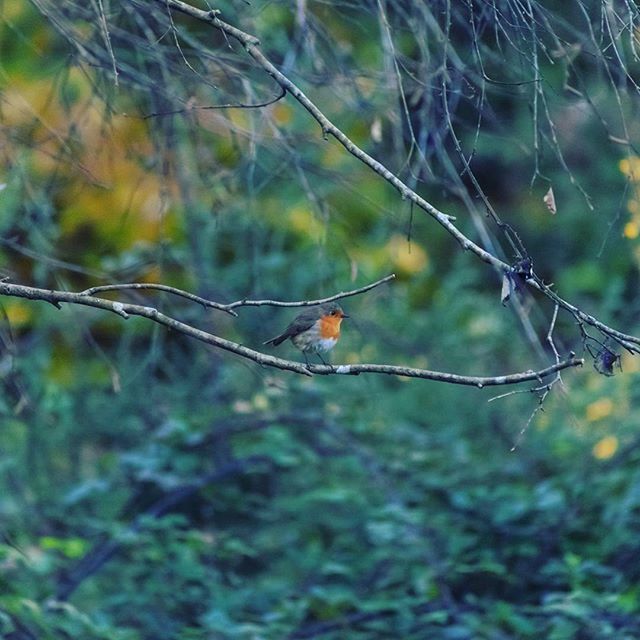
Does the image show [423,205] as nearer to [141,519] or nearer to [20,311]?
[141,519]

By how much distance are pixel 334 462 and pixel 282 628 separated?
4.21ft

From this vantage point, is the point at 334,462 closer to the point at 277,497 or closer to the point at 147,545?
the point at 277,497

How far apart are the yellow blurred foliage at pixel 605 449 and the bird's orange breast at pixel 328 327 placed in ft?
4.67

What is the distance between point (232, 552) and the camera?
15.3ft

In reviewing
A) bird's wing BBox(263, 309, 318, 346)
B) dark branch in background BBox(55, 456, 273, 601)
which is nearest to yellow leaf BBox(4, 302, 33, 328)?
dark branch in background BBox(55, 456, 273, 601)

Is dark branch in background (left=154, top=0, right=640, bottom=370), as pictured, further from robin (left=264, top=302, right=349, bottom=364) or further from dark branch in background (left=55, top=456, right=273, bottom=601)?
dark branch in background (left=55, top=456, right=273, bottom=601)

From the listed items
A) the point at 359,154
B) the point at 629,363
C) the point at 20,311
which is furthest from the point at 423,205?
the point at 629,363

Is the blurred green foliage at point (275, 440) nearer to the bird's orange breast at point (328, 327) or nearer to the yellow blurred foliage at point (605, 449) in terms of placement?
the yellow blurred foliage at point (605, 449)

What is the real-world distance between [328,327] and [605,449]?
4.87 ft

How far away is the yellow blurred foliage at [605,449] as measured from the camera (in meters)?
4.69

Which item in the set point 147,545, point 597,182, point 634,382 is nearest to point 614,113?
point 597,182

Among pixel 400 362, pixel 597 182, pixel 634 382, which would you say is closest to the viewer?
pixel 634 382

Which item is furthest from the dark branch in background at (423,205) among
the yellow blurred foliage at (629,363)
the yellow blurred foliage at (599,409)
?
the yellow blurred foliage at (629,363)

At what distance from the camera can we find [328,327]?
152 inches
